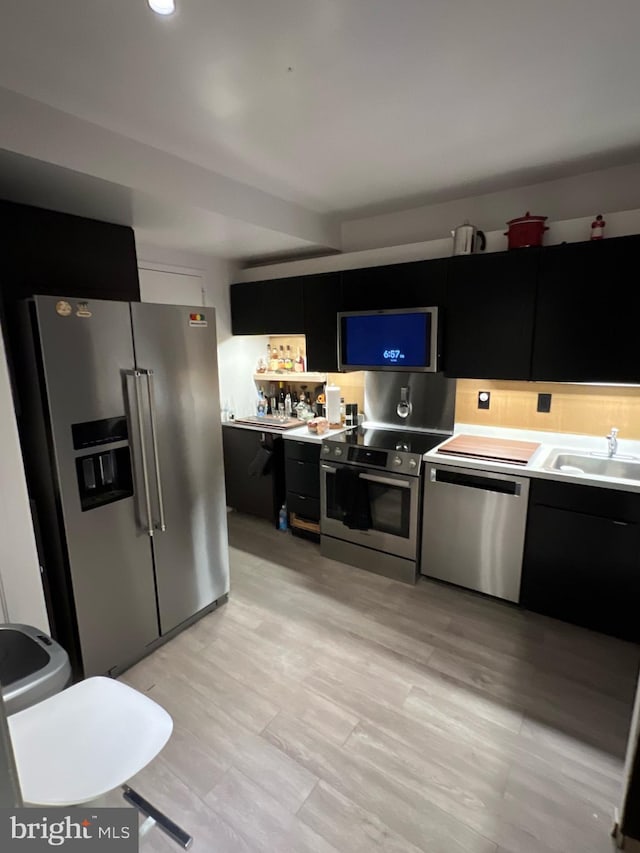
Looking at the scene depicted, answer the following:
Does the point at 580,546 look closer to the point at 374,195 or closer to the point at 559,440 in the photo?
the point at 559,440

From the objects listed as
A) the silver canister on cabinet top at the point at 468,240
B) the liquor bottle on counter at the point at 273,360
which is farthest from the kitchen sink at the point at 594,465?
the liquor bottle on counter at the point at 273,360

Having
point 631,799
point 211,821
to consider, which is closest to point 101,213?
point 211,821

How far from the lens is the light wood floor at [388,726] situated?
1498 mm

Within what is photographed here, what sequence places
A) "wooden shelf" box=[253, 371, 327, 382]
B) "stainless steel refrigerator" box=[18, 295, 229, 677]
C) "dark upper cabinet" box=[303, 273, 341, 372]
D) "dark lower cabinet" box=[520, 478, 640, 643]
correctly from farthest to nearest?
"wooden shelf" box=[253, 371, 327, 382], "dark upper cabinet" box=[303, 273, 341, 372], "dark lower cabinet" box=[520, 478, 640, 643], "stainless steel refrigerator" box=[18, 295, 229, 677]

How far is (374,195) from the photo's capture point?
9.49ft

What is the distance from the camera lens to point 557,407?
2.78 metres

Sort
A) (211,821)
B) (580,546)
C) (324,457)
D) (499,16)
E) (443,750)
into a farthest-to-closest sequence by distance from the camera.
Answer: (324,457) < (580,546) < (443,750) < (211,821) < (499,16)

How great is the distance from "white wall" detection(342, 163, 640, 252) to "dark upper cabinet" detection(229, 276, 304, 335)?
61 centimetres

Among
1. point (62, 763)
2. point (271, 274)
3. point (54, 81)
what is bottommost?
point (62, 763)

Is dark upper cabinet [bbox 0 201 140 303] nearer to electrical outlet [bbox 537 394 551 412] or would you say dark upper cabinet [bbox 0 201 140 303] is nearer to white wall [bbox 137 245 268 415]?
white wall [bbox 137 245 268 415]

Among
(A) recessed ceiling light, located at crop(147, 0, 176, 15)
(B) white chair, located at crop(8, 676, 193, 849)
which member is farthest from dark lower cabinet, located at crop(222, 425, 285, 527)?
(A) recessed ceiling light, located at crop(147, 0, 176, 15)

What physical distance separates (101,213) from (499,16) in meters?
2.04

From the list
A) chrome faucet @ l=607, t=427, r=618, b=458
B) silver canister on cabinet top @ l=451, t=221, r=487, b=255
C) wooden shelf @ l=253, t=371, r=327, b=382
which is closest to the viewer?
chrome faucet @ l=607, t=427, r=618, b=458

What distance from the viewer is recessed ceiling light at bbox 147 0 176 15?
3.96 ft
